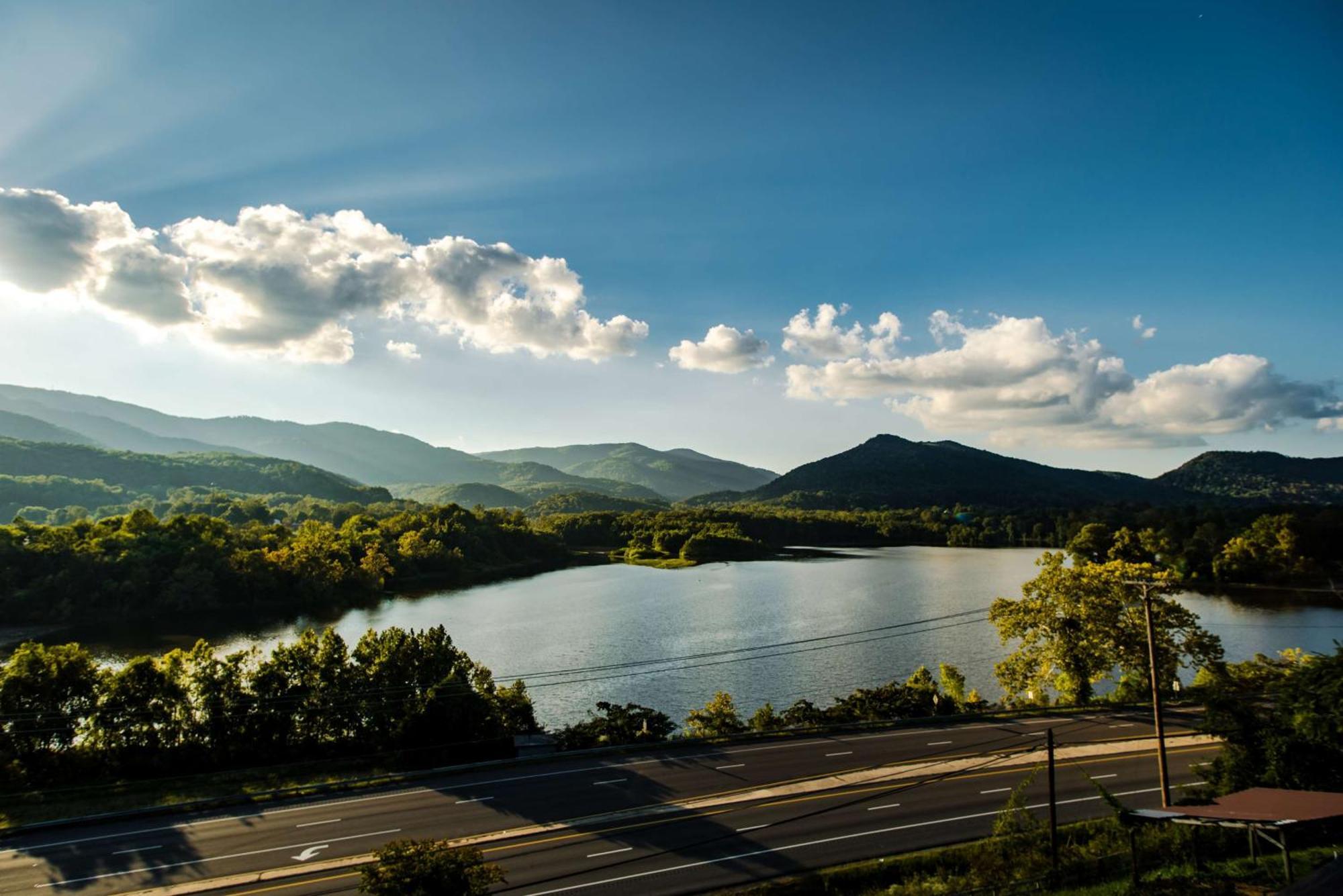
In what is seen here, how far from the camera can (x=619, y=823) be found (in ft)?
96.8

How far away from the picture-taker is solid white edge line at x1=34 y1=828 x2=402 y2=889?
82.9 feet

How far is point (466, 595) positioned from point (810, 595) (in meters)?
58.7

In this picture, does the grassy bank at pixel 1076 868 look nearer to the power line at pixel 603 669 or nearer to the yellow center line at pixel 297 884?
the yellow center line at pixel 297 884

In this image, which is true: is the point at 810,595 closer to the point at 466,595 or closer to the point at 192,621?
the point at 466,595

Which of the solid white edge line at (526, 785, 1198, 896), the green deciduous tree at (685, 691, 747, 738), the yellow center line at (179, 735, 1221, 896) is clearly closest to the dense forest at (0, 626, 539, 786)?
the green deciduous tree at (685, 691, 747, 738)

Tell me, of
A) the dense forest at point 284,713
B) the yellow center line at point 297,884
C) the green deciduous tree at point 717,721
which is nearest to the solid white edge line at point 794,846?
the yellow center line at point 297,884

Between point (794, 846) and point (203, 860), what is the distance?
2337 centimetres

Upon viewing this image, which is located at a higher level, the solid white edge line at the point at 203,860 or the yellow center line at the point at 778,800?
the solid white edge line at the point at 203,860

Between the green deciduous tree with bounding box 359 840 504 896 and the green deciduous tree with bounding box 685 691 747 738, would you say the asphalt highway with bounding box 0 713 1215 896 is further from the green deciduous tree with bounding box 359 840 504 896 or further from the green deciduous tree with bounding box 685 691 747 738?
the green deciduous tree with bounding box 359 840 504 896

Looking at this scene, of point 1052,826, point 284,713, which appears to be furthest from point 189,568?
point 1052,826

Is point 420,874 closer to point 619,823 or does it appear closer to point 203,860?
point 619,823

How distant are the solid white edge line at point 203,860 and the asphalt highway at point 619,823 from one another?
7cm

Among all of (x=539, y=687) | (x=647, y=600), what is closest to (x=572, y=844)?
(x=539, y=687)

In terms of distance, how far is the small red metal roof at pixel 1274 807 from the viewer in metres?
19.8
